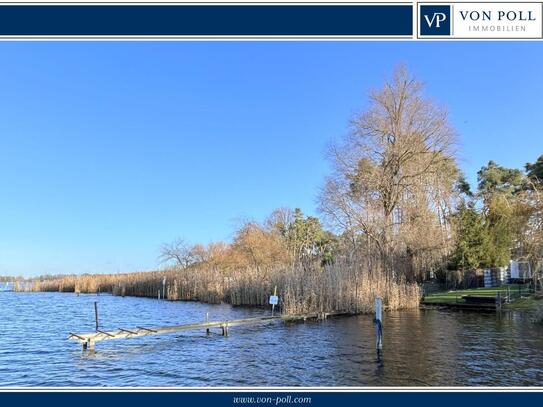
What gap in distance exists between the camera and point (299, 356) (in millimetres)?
13680

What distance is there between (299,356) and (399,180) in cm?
2135

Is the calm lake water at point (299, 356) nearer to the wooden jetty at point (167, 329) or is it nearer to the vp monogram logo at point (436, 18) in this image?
the wooden jetty at point (167, 329)

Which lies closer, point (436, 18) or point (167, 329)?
point (436, 18)

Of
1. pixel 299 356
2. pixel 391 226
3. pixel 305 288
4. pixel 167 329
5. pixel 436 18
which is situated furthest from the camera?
pixel 391 226

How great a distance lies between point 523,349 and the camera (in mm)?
13898

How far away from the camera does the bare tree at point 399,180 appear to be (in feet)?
101

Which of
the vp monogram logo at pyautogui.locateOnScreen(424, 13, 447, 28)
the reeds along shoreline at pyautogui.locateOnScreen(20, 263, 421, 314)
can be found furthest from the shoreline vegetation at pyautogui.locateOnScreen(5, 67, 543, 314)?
the vp monogram logo at pyautogui.locateOnScreen(424, 13, 447, 28)

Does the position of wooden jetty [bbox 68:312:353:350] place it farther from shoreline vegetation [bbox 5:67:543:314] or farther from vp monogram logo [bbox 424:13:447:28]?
vp monogram logo [bbox 424:13:447:28]

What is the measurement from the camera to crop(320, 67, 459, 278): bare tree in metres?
30.8

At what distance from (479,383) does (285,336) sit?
840 cm

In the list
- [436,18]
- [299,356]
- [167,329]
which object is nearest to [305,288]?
[167,329]

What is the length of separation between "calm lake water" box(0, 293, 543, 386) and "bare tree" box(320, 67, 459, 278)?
959cm

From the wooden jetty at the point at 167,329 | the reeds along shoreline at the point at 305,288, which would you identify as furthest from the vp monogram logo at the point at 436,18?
the reeds along shoreline at the point at 305,288

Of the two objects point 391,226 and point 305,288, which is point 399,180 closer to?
point 391,226
